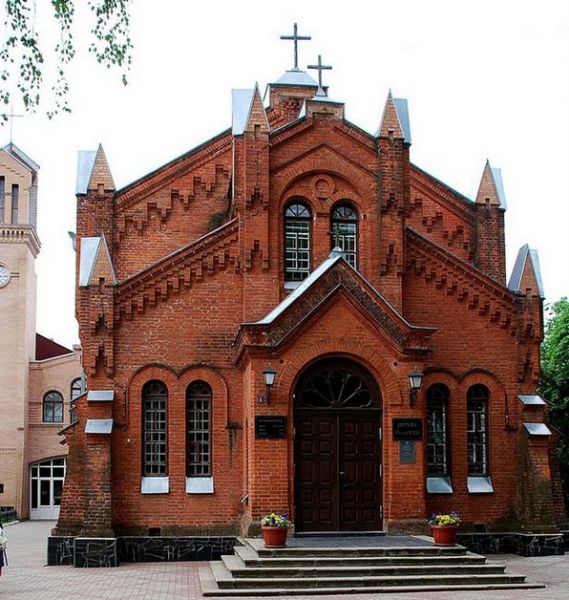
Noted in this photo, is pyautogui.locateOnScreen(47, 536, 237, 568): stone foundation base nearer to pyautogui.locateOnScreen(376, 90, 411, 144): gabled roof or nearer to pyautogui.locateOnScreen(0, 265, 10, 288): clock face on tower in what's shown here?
pyautogui.locateOnScreen(376, 90, 411, 144): gabled roof

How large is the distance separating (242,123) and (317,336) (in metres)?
5.48

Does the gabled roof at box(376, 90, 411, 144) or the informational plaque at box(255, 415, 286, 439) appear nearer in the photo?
the informational plaque at box(255, 415, 286, 439)

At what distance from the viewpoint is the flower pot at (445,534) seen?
66.6 feet

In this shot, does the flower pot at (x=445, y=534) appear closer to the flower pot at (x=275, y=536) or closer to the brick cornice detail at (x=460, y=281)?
the flower pot at (x=275, y=536)

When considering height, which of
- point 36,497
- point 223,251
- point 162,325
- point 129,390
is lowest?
point 36,497

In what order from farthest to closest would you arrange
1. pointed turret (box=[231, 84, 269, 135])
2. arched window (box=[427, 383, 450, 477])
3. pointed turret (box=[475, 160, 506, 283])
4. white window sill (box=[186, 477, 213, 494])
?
1. pointed turret (box=[475, 160, 506, 283])
2. arched window (box=[427, 383, 450, 477])
3. pointed turret (box=[231, 84, 269, 135])
4. white window sill (box=[186, 477, 213, 494])

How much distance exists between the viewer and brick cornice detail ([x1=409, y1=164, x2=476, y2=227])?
28.2 metres

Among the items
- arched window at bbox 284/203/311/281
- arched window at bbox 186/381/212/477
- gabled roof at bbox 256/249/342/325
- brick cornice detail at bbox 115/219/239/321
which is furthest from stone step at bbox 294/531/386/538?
brick cornice detail at bbox 115/219/239/321

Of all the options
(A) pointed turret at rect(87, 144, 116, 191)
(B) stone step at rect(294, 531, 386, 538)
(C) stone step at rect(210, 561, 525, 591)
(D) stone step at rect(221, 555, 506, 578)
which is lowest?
(C) stone step at rect(210, 561, 525, 591)

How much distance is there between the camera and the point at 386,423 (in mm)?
22703

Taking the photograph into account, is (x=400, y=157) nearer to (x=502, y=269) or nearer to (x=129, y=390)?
(x=502, y=269)

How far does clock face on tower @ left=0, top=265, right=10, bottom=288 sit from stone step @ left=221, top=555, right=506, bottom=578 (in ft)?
119

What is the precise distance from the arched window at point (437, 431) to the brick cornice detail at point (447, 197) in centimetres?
567

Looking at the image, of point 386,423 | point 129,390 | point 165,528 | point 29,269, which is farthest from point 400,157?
point 29,269
